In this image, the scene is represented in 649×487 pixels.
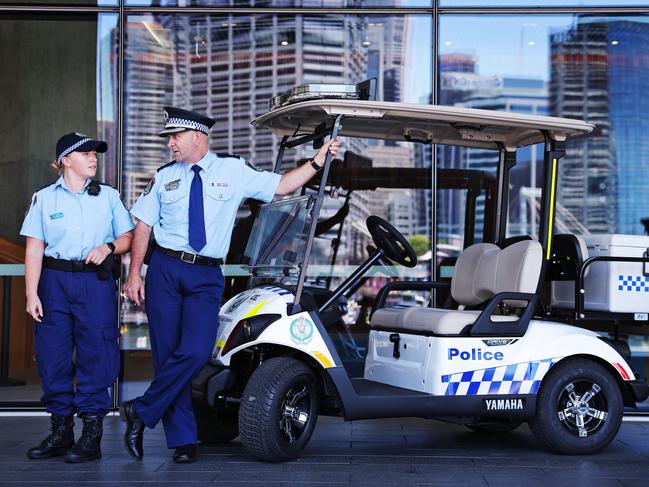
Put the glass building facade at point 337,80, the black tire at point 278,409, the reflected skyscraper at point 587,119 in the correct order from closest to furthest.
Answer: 1. the black tire at point 278,409
2. the glass building facade at point 337,80
3. the reflected skyscraper at point 587,119

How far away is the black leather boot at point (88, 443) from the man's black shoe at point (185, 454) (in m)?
0.41

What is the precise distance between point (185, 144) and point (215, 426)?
4.87 feet

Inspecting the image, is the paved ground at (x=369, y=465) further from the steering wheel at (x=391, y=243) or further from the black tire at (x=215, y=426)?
the steering wheel at (x=391, y=243)

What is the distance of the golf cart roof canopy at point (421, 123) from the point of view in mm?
4988

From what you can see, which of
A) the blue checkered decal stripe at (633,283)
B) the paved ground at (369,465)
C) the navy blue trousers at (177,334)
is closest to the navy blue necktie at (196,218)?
Answer: the navy blue trousers at (177,334)

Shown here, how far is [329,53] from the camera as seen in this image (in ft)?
28.3

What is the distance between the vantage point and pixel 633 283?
17.5 ft

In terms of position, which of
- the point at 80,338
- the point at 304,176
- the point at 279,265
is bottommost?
the point at 80,338

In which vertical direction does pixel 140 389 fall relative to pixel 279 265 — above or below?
below

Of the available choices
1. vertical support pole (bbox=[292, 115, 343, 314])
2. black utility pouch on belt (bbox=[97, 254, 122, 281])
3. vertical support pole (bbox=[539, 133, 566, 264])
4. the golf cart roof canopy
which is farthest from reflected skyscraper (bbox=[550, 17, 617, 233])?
black utility pouch on belt (bbox=[97, 254, 122, 281])

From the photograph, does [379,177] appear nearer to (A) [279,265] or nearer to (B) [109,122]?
(B) [109,122]

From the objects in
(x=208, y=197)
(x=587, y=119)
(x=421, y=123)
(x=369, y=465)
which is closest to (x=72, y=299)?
(x=208, y=197)

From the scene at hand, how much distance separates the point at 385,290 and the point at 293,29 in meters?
3.36

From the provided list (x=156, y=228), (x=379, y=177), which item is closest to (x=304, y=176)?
(x=156, y=228)
